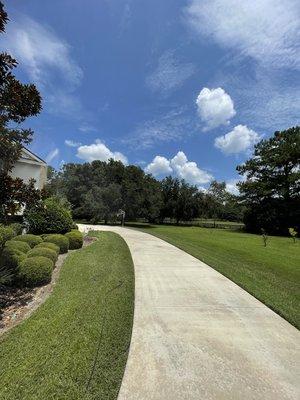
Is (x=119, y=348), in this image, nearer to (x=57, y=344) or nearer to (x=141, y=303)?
(x=57, y=344)

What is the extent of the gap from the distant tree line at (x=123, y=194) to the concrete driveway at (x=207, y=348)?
1414 inches

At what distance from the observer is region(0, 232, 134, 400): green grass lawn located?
3.56m

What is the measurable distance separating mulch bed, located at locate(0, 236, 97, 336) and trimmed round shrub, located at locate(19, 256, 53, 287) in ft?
0.53

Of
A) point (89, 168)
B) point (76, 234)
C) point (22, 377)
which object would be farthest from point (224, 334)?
point (89, 168)

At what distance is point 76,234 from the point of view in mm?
13281

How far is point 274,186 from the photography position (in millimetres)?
43625

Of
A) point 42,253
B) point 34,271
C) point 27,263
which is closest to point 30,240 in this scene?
point 42,253

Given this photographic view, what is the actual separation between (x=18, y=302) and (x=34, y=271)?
1112 millimetres

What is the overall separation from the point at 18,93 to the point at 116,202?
3730cm

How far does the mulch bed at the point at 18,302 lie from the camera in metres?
5.74

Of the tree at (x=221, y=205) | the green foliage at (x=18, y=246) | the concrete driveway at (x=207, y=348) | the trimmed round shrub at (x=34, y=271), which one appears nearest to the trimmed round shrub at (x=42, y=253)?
the green foliage at (x=18, y=246)

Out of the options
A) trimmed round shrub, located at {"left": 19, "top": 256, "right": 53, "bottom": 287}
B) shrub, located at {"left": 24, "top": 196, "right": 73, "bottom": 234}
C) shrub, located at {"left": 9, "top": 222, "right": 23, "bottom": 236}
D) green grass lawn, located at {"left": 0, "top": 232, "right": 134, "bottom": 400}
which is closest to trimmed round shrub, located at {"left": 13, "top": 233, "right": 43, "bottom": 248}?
shrub, located at {"left": 9, "top": 222, "right": 23, "bottom": 236}

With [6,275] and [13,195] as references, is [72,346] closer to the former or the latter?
[13,195]

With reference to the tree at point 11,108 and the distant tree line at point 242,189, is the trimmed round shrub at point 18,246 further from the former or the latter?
the distant tree line at point 242,189
